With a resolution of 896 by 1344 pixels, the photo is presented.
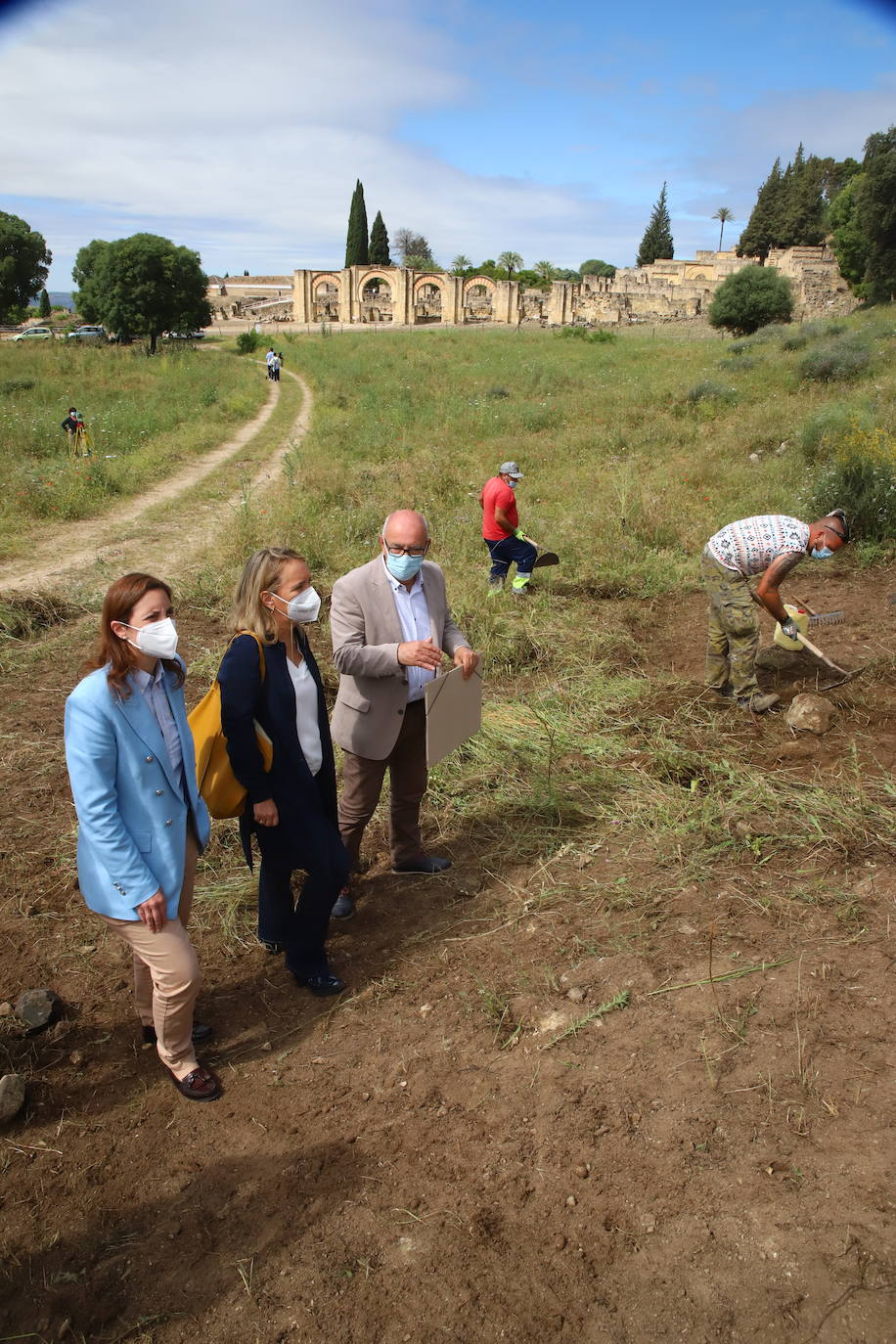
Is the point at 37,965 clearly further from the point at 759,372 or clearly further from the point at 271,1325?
the point at 759,372

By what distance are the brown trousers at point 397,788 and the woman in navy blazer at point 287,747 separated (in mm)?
428

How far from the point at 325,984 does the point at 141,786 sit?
1212 mm

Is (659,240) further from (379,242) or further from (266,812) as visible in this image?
(266,812)

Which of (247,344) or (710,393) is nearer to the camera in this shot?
(710,393)

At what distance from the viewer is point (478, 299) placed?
187 ft

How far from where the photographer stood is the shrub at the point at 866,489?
26.8 ft

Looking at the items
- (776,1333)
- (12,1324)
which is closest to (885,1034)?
(776,1333)

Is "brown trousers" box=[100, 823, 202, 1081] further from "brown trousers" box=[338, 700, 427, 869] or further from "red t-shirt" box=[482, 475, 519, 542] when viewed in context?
"red t-shirt" box=[482, 475, 519, 542]

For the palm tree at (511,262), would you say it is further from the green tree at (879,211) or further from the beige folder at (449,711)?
the beige folder at (449,711)

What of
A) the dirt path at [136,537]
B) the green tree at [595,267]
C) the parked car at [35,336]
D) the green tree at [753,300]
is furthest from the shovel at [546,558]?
the green tree at [595,267]

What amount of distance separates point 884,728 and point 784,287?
31003mm

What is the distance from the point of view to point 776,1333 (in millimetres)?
1771

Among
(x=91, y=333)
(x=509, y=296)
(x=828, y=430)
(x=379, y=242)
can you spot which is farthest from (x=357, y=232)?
(x=828, y=430)

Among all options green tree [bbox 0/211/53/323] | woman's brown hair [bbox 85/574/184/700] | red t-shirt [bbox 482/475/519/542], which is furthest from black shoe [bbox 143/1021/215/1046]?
green tree [bbox 0/211/53/323]
